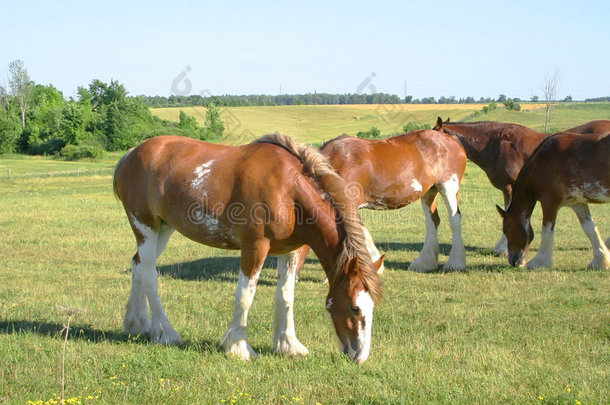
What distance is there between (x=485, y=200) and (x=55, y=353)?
17135 millimetres

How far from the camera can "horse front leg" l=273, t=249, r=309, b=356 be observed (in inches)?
231

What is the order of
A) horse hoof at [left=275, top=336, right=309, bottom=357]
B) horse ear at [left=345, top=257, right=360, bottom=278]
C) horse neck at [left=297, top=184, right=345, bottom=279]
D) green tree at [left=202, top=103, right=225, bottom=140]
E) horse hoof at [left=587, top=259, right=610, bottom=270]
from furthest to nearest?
green tree at [left=202, top=103, right=225, bottom=140] → horse hoof at [left=587, top=259, right=610, bottom=270] → horse hoof at [left=275, top=336, right=309, bottom=357] → horse neck at [left=297, top=184, right=345, bottom=279] → horse ear at [left=345, top=257, right=360, bottom=278]

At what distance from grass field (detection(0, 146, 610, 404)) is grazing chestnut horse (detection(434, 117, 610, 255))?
5.25 ft

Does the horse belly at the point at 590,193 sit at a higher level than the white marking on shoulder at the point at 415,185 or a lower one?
lower

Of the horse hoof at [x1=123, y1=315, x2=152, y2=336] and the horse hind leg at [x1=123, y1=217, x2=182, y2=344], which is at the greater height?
the horse hind leg at [x1=123, y1=217, x2=182, y2=344]

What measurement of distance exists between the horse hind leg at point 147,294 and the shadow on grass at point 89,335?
0.43ft

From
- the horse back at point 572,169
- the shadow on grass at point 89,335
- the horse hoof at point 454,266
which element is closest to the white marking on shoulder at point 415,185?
the horse hoof at point 454,266

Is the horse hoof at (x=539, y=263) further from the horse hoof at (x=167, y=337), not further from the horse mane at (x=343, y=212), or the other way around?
the horse hoof at (x=167, y=337)

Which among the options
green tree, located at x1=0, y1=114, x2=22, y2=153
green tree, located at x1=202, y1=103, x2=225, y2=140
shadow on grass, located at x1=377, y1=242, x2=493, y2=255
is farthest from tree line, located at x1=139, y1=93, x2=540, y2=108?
shadow on grass, located at x1=377, y1=242, x2=493, y2=255

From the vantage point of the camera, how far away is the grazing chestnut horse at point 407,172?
927 centimetres

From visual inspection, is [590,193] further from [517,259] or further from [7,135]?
[7,135]

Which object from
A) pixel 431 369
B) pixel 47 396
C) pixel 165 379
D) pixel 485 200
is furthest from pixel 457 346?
pixel 485 200

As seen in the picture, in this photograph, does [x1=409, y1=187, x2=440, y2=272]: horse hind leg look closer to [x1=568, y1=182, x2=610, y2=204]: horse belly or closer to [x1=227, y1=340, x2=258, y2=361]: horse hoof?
[x1=568, y1=182, x2=610, y2=204]: horse belly

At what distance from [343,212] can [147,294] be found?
2.49 m
